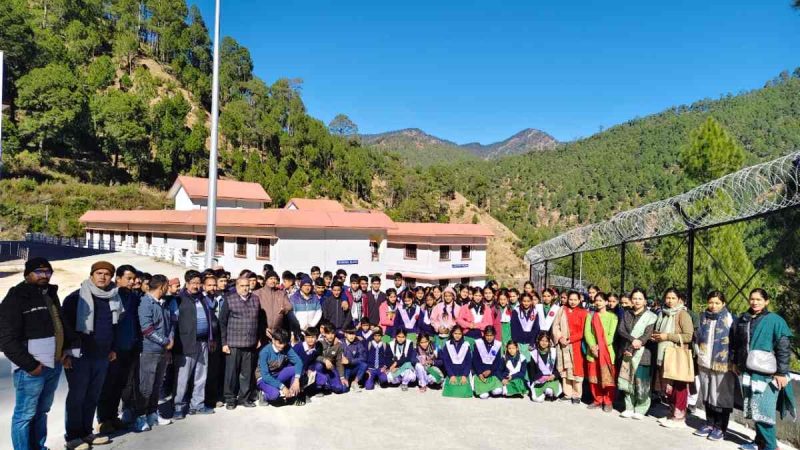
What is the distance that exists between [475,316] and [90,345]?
5267 millimetres

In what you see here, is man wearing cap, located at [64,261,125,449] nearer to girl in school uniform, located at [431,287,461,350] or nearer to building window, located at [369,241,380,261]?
girl in school uniform, located at [431,287,461,350]

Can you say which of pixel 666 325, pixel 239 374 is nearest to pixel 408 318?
pixel 239 374

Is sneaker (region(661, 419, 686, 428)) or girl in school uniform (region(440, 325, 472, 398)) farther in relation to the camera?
girl in school uniform (region(440, 325, 472, 398))

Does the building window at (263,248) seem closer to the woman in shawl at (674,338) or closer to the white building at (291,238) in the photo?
the white building at (291,238)

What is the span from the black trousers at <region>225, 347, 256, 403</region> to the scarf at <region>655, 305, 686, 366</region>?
510cm

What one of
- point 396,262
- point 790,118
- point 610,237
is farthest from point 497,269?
point 790,118

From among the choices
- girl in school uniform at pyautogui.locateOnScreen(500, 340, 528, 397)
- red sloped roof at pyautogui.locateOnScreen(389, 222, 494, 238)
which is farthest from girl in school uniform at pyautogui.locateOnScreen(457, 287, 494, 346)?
red sloped roof at pyautogui.locateOnScreen(389, 222, 494, 238)

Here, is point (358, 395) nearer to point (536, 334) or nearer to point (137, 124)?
point (536, 334)

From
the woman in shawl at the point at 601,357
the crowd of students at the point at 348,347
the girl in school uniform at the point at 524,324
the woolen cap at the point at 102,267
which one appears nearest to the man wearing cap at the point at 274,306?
the crowd of students at the point at 348,347

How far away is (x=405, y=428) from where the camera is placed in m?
5.52

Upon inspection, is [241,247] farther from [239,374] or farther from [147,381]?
[147,381]

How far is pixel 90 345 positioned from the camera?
4.45 m

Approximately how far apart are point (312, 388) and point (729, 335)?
5.14 metres

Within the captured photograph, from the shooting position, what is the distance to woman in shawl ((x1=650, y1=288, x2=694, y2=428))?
5715 mm
